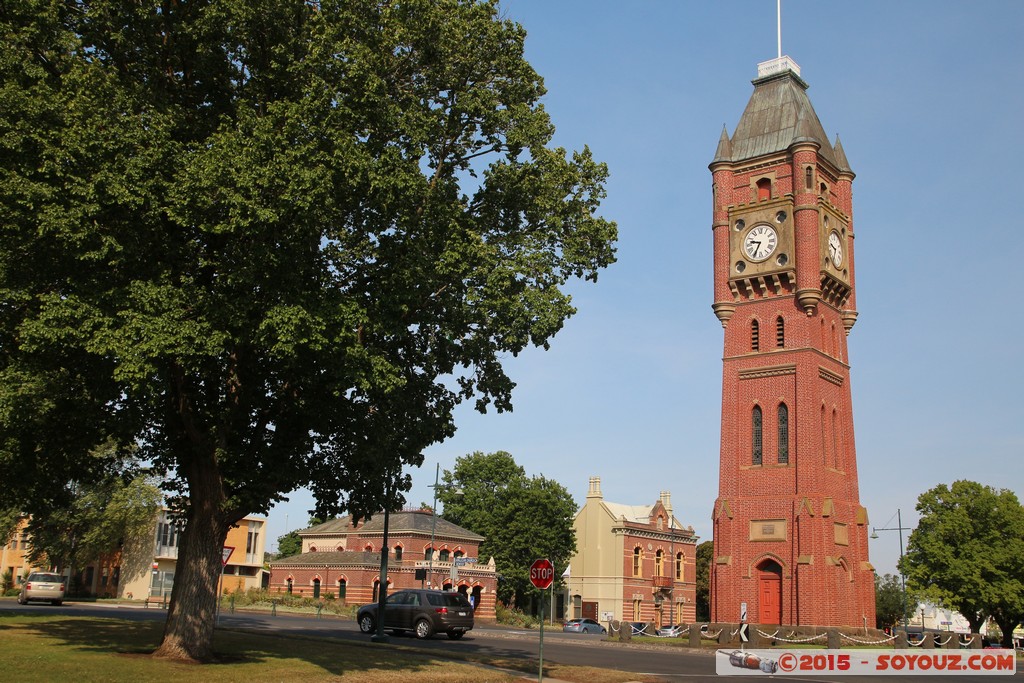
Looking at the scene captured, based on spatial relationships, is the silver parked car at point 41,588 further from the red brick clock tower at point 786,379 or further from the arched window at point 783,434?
the arched window at point 783,434

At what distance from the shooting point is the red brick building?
200ft

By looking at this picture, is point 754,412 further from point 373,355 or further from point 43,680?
point 43,680

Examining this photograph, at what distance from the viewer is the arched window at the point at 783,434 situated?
1690 inches

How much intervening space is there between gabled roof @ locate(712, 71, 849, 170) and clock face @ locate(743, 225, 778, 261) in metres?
4.25

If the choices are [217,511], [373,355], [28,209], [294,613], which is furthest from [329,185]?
[294,613]

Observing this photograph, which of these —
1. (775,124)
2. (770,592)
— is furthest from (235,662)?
(775,124)

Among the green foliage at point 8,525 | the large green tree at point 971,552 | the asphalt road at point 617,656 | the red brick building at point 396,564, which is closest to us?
the asphalt road at point 617,656

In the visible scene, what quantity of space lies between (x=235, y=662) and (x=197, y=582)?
179 cm

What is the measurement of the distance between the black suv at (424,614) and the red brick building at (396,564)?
26.3 metres

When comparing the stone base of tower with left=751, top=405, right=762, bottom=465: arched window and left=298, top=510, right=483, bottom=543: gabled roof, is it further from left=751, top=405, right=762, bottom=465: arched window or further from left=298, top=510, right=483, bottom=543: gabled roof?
left=298, top=510, right=483, bottom=543: gabled roof

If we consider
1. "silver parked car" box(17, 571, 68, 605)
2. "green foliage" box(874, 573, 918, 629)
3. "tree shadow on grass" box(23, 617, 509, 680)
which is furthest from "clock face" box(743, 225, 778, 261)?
"green foliage" box(874, 573, 918, 629)

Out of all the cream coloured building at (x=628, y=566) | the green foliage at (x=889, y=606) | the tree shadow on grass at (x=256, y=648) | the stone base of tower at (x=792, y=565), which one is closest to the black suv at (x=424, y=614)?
the tree shadow on grass at (x=256, y=648)

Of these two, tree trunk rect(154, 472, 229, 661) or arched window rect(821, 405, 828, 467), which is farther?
arched window rect(821, 405, 828, 467)

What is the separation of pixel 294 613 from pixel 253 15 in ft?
141
